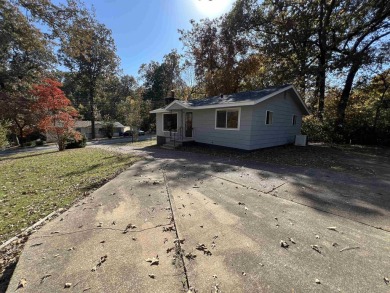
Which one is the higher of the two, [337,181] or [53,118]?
[53,118]

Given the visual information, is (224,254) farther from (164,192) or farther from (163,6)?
(163,6)

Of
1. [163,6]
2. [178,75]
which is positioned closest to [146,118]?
[178,75]

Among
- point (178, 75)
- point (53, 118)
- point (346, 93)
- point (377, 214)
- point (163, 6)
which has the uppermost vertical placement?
point (178, 75)

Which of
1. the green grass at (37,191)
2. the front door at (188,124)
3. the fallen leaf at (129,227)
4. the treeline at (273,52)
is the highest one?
the treeline at (273,52)

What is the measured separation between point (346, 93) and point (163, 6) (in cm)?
1538

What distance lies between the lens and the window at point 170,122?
49.6 feet

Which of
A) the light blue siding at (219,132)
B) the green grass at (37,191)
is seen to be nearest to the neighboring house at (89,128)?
the light blue siding at (219,132)

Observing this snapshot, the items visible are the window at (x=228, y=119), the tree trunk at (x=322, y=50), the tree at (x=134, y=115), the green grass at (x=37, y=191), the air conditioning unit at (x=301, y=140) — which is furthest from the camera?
the tree at (x=134, y=115)

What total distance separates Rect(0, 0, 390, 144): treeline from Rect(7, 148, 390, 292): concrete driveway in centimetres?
803

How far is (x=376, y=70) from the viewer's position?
47.1 ft

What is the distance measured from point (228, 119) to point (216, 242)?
9052 millimetres

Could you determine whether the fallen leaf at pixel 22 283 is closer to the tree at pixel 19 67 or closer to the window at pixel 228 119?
the window at pixel 228 119

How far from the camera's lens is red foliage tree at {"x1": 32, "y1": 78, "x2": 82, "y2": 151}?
47.5 ft

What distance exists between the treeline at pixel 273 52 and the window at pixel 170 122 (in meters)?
5.62
